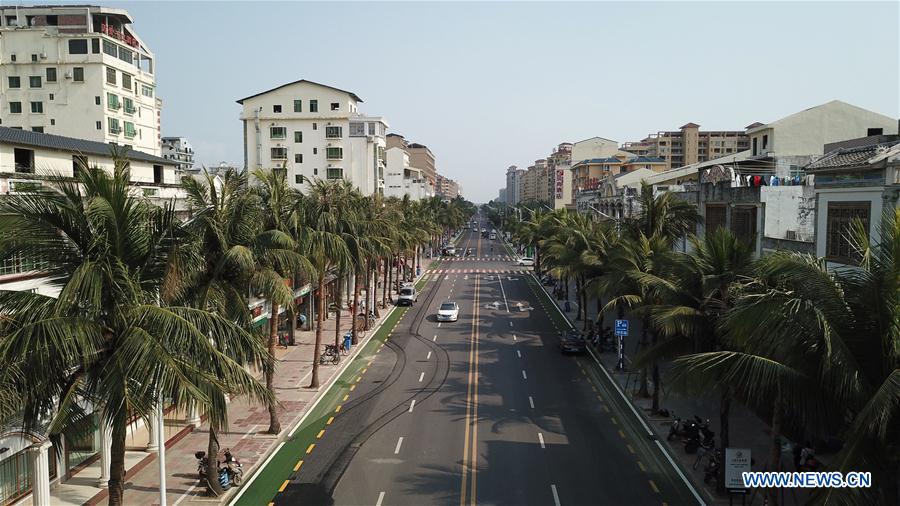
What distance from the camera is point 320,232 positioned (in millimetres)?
28578

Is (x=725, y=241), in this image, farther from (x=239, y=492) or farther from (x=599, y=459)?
(x=239, y=492)

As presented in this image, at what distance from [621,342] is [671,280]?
13.0 metres

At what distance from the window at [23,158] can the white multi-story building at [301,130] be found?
49.2 metres

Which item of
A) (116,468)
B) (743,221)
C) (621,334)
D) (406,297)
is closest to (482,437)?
(621,334)

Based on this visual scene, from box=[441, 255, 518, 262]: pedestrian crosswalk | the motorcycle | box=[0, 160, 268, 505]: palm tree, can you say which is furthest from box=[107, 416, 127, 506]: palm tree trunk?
box=[441, 255, 518, 262]: pedestrian crosswalk

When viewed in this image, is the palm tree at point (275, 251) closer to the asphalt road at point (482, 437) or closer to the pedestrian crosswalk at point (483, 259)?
the asphalt road at point (482, 437)

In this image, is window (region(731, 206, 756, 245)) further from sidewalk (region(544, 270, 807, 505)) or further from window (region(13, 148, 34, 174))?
window (region(13, 148, 34, 174))

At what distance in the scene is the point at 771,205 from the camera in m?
30.1

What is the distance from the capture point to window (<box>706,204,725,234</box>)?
3630cm

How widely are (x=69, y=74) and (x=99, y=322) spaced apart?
172 ft

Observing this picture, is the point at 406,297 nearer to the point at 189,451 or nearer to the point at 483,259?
the point at 189,451

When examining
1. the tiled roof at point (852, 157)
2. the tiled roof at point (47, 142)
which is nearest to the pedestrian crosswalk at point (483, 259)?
the tiled roof at point (47, 142)

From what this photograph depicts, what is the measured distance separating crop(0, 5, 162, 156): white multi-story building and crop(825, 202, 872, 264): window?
49979 mm

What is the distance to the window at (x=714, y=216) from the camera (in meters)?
36.3
